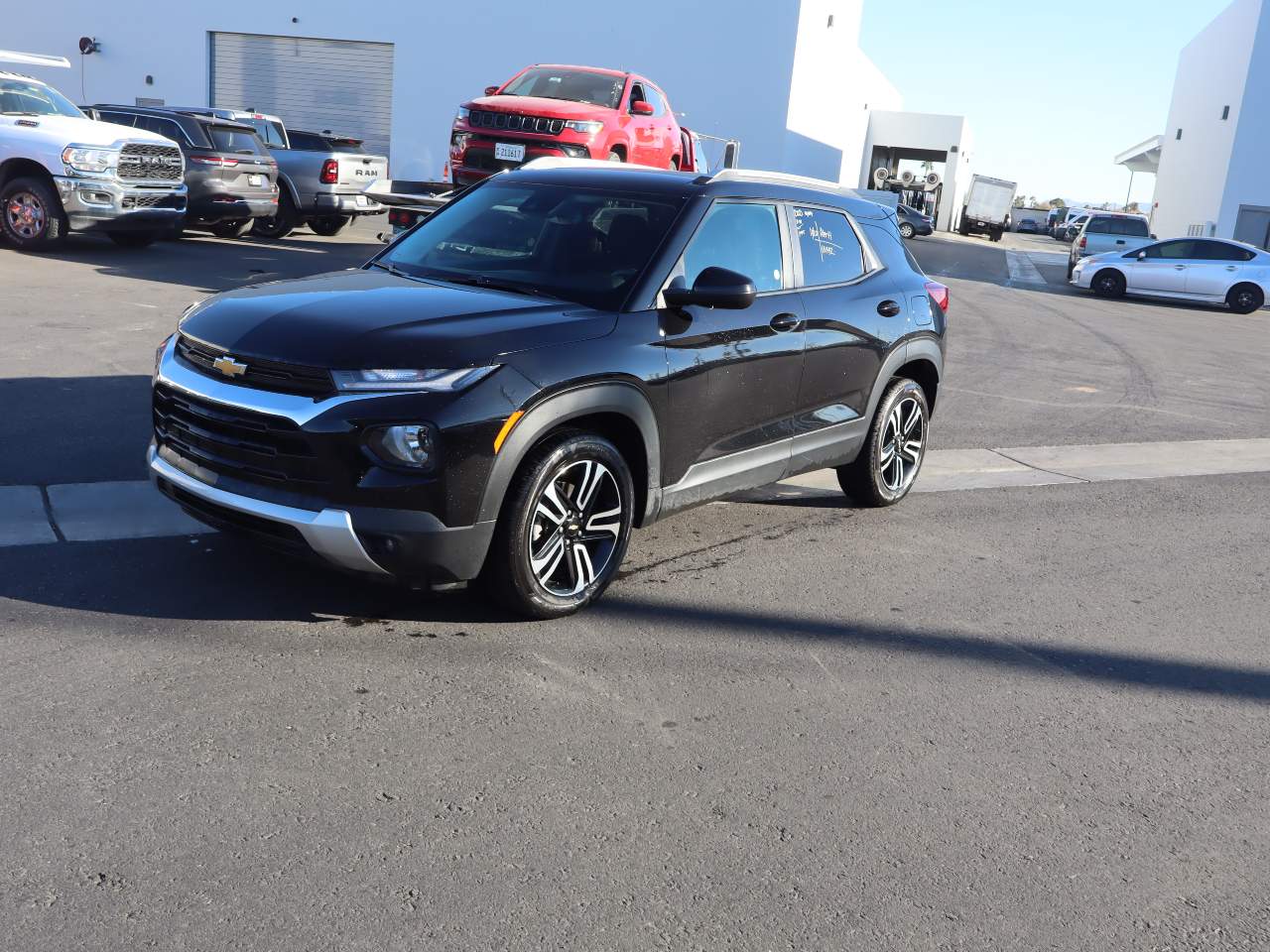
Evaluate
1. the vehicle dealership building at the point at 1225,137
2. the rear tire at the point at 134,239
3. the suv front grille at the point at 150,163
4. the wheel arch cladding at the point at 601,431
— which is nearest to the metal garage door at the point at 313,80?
the rear tire at the point at 134,239

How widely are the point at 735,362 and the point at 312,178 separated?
49.7ft

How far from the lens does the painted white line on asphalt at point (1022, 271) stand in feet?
97.3

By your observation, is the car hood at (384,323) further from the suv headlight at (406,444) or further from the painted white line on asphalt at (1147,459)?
the painted white line on asphalt at (1147,459)

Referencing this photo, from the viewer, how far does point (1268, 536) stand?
7.43 metres

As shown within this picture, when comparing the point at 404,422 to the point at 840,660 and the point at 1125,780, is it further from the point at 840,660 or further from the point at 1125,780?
the point at 1125,780

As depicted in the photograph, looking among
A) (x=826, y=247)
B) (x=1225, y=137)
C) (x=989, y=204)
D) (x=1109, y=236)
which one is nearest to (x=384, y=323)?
(x=826, y=247)

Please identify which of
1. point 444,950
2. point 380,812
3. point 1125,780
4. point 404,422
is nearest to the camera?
point 444,950

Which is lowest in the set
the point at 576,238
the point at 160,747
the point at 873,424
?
the point at 160,747

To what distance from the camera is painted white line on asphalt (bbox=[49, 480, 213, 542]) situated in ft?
18.6

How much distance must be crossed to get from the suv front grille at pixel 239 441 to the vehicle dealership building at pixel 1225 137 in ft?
138

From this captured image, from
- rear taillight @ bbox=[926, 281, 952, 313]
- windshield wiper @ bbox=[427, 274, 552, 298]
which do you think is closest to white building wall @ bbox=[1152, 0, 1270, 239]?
rear taillight @ bbox=[926, 281, 952, 313]

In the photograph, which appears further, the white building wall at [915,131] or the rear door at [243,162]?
the white building wall at [915,131]

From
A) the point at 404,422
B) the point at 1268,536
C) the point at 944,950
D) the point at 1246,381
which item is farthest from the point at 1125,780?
the point at 1246,381

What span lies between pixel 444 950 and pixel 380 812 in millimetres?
677
